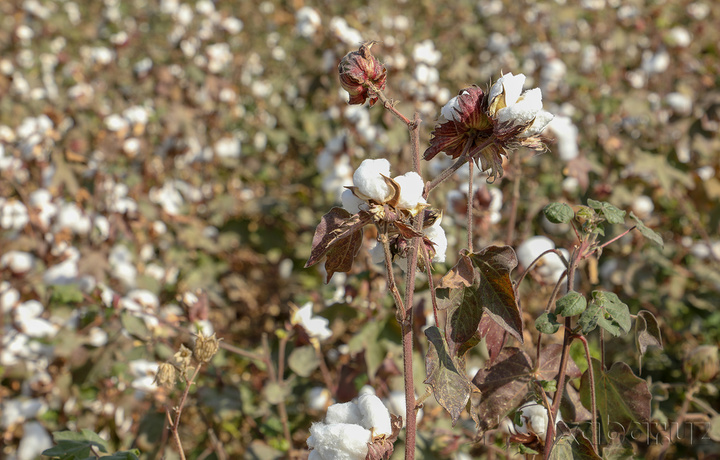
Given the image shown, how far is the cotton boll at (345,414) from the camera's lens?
91 centimetres

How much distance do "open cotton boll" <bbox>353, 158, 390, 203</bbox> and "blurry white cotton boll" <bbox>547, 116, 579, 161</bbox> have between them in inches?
48.2

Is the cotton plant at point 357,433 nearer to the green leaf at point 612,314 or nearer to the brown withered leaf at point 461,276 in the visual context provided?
the brown withered leaf at point 461,276

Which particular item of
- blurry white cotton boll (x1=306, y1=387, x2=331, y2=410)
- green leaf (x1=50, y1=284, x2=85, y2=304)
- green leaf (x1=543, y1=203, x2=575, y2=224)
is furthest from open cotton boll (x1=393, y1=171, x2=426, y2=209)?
green leaf (x1=50, y1=284, x2=85, y2=304)

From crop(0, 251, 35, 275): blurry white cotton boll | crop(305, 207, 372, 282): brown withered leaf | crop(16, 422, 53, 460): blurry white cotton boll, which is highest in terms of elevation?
crop(305, 207, 372, 282): brown withered leaf

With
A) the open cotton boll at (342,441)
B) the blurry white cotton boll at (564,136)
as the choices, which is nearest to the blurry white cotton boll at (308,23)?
the blurry white cotton boll at (564,136)

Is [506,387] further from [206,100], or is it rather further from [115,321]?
[206,100]

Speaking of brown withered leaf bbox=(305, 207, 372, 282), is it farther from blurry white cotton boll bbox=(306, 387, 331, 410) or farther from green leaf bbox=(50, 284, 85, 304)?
green leaf bbox=(50, 284, 85, 304)

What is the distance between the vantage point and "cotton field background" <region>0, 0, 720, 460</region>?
1.77 m

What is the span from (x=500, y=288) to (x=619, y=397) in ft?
1.15

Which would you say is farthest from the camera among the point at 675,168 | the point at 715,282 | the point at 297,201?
the point at 297,201

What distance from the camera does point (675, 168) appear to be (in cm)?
267

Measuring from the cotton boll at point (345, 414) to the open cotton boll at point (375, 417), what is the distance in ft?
0.05

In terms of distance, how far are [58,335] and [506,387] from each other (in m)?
A: 1.63

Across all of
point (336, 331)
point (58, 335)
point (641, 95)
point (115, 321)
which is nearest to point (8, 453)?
point (58, 335)
